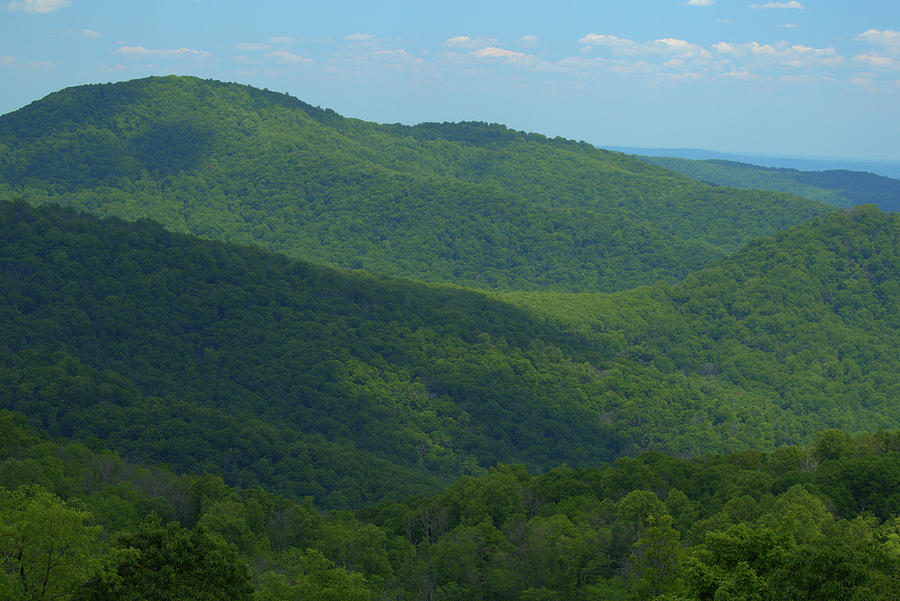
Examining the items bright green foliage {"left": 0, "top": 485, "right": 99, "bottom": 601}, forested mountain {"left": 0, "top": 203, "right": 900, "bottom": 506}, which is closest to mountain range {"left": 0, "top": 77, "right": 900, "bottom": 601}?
bright green foliage {"left": 0, "top": 485, "right": 99, "bottom": 601}

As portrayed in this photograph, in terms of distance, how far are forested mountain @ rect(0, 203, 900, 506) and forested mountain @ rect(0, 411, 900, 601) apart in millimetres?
14743

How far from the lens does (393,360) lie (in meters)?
105

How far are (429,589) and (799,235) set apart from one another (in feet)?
375

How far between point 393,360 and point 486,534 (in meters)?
57.8

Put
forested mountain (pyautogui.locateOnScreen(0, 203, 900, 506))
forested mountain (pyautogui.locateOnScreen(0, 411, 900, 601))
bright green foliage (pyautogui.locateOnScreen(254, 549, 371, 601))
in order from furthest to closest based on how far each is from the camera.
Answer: forested mountain (pyautogui.locateOnScreen(0, 203, 900, 506)) → bright green foliage (pyautogui.locateOnScreen(254, 549, 371, 601)) → forested mountain (pyautogui.locateOnScreen(0, 411, 900, 601))

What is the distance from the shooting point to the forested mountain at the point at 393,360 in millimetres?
74188

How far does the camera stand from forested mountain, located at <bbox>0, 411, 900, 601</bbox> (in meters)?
22.6

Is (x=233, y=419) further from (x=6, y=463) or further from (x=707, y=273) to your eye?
(x=707, y=273)

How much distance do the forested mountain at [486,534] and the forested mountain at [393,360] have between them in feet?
48.4

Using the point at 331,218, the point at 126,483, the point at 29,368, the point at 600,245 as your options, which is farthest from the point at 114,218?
the point at 600,245

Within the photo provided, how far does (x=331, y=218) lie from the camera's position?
638 ft

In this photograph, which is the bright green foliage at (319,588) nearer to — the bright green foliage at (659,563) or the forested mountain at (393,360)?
the bright green foliage at (659,563)

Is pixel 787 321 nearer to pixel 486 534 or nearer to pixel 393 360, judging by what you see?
pixel 393 360

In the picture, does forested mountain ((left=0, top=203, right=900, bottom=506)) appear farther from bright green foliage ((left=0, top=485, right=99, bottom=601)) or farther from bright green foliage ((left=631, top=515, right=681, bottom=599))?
bright green foliage ((left=0, top=485, right=99, bottom=601))
